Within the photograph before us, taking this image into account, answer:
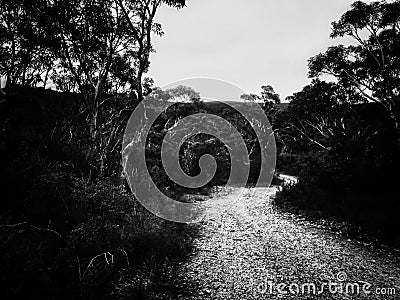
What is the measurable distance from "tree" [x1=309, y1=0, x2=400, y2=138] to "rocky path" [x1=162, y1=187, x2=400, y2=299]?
9.24 metres

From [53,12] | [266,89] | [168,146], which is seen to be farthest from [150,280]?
[266,89]

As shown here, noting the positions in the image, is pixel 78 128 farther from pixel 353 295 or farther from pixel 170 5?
pixel 353 295

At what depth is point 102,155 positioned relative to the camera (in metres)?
10.1

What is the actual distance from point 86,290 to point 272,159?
27.5 m

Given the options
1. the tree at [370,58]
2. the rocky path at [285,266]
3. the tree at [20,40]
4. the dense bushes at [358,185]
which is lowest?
the rocky path at [285,266]

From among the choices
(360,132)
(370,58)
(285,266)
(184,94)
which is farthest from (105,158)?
(184,94)

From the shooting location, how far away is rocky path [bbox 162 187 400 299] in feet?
15.2

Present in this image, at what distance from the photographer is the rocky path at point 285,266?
464 cm

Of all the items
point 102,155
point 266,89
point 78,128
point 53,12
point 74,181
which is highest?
point 266,89

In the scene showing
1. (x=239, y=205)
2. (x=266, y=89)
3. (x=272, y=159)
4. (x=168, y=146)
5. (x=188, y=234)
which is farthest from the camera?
(x=266, y=89)

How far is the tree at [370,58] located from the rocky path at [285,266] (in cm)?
924

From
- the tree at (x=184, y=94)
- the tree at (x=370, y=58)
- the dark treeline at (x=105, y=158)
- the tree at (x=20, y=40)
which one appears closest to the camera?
the dark treeline at (x=105, y=158)

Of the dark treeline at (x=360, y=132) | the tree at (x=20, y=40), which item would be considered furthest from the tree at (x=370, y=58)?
the tree at (x=20, y=40)

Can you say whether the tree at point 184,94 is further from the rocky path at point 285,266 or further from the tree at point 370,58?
the rocky path at point 285,266
